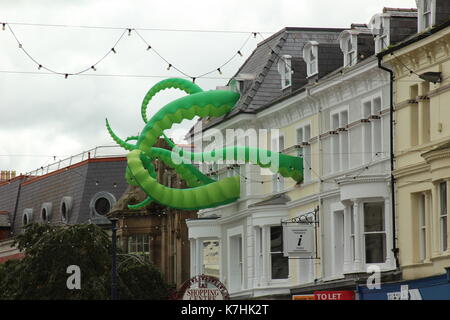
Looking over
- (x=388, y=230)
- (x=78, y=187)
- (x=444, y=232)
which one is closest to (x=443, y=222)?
(x=444, y=232)

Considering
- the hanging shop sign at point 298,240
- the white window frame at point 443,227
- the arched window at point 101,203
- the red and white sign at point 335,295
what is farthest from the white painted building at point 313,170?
the arched window at point 101,203

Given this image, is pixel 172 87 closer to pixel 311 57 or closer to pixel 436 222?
pixel 311 57

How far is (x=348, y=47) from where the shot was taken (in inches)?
2176

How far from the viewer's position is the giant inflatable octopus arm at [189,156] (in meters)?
59.4

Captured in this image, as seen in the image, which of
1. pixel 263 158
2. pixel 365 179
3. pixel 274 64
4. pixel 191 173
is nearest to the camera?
pixel 365 179

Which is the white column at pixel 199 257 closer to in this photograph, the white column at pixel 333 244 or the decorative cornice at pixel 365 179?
the white column at pixel 333 244

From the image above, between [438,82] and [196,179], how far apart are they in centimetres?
1893

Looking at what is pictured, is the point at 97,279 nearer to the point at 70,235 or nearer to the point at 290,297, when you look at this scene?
the point at 70,235

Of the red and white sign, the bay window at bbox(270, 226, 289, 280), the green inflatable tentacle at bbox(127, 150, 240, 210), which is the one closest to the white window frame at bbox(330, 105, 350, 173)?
the red and white sign

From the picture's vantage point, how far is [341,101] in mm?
55031

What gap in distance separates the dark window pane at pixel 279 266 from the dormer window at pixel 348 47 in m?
9.21

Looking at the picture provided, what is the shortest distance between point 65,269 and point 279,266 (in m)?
10.6

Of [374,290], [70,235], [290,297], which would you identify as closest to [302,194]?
[290,297]

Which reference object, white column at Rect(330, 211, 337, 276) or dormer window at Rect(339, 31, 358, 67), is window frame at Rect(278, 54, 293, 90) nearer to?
dormer window at Rect(339, 31, 358, 67)
